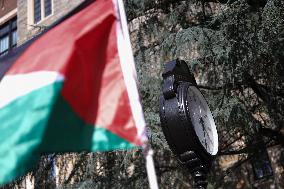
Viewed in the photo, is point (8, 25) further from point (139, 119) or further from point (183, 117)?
point (139, 119)

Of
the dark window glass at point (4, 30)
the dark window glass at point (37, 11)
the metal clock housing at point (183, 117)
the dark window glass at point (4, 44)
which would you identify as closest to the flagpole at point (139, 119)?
the metal clock housing at point (183, 117)

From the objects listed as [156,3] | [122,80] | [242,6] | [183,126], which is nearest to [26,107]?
[122,80]

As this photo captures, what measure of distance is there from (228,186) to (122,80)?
877 cm

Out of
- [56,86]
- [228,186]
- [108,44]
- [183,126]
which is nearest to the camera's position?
[56,86]

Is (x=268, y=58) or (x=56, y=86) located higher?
(x=268, y=58)

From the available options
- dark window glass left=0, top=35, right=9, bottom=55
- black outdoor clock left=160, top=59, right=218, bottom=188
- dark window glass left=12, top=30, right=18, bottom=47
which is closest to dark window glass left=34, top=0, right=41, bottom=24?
dark window glass left=12, top=30, right=18, bottom=47

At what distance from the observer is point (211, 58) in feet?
30.4

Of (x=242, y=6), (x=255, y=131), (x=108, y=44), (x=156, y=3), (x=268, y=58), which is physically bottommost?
(x=108, y=44)

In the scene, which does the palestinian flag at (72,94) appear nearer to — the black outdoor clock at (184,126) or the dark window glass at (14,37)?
the black outdoor clock at (184,126)

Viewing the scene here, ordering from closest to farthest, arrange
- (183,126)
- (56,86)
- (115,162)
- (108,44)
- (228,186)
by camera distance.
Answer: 1. (56,86)
2. (108,44)
3. (183,126)
4. (115,162)
5. (228,186)

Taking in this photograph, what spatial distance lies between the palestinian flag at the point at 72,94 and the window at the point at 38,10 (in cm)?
1378

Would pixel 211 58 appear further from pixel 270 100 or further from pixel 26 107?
pixel 26 107

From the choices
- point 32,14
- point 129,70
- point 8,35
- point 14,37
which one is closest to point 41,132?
point 129,70

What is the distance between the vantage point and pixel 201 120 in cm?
530
